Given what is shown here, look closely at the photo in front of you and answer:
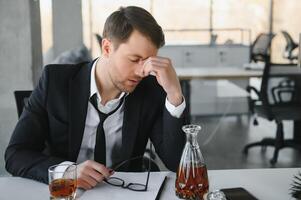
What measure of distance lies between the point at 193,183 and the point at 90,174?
31 centimetres

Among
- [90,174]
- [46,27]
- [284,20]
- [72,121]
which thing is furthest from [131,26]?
[284,20]

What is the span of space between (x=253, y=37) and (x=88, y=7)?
2495mm

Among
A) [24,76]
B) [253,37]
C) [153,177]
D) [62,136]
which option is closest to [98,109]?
[62,136]

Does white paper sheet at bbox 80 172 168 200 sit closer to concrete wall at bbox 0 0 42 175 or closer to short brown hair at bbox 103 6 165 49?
short brown hair at bbox 103 6 165 49

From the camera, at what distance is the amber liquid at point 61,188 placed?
1126 millimetres

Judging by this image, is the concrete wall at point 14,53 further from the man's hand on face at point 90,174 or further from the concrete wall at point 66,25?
the man's hand on face at point 90,174

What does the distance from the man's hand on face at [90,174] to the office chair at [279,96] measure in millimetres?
2720

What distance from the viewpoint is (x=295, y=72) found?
12.6 ft

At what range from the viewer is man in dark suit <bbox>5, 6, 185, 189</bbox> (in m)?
1.46

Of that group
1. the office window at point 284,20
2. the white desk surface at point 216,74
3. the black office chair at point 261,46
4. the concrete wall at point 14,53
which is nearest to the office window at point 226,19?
the office window at point 284,20

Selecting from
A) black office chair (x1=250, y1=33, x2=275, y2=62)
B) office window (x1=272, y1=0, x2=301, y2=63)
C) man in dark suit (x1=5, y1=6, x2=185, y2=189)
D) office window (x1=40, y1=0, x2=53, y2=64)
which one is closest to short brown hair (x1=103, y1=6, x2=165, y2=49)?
man in dark suit (x1=5, y1=6, x2=185, y2=189)

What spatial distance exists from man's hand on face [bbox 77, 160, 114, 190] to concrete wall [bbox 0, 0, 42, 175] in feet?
6.23

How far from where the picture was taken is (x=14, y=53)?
3.03m

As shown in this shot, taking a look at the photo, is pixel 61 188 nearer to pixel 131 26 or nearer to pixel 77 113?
pixel 77 113
